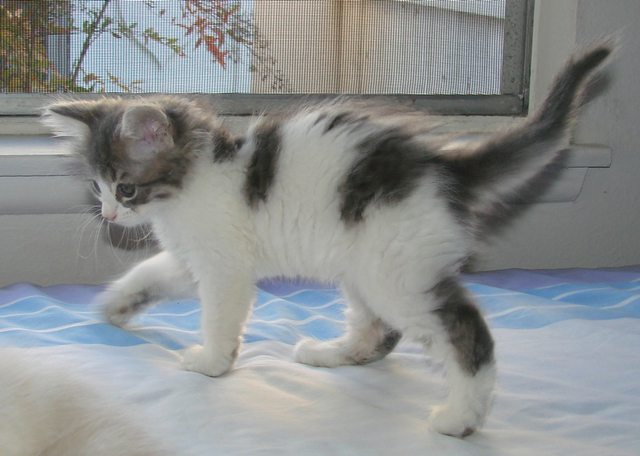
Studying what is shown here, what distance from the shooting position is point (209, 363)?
110 cm

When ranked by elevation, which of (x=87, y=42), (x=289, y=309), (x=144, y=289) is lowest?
(x=289, y=309)

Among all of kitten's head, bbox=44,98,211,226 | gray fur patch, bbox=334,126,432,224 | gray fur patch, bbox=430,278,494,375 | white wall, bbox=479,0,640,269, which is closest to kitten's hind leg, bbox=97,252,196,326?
kitten's head, bbox=44,98,211,226

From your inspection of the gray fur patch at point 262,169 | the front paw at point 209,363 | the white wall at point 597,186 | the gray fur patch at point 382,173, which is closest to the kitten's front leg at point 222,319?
the front paw at point 209,363

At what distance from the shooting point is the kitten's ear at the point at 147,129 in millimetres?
1096

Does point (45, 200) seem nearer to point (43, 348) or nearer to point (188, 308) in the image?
point (188, 308)

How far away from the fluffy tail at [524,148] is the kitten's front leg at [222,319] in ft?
1.57

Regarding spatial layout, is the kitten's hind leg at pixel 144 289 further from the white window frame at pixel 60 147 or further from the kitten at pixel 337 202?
the white window frame at pixel 60 147

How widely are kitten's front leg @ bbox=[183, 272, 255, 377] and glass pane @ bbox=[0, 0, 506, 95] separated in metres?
1.27

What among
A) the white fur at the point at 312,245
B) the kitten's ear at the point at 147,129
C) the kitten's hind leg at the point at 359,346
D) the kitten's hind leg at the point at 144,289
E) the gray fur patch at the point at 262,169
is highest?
the kitten's ear at the point at 147,129

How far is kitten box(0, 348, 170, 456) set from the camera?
0.66 meters

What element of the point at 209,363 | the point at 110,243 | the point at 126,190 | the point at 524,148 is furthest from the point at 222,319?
the point at 110,243

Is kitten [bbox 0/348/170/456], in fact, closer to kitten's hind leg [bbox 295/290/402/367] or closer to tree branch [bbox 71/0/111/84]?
kitten's hind leg [bbox 295/290/402/367]

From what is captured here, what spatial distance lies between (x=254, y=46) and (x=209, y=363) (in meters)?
1.48

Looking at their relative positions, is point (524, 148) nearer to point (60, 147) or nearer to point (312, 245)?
point (312, 245)
